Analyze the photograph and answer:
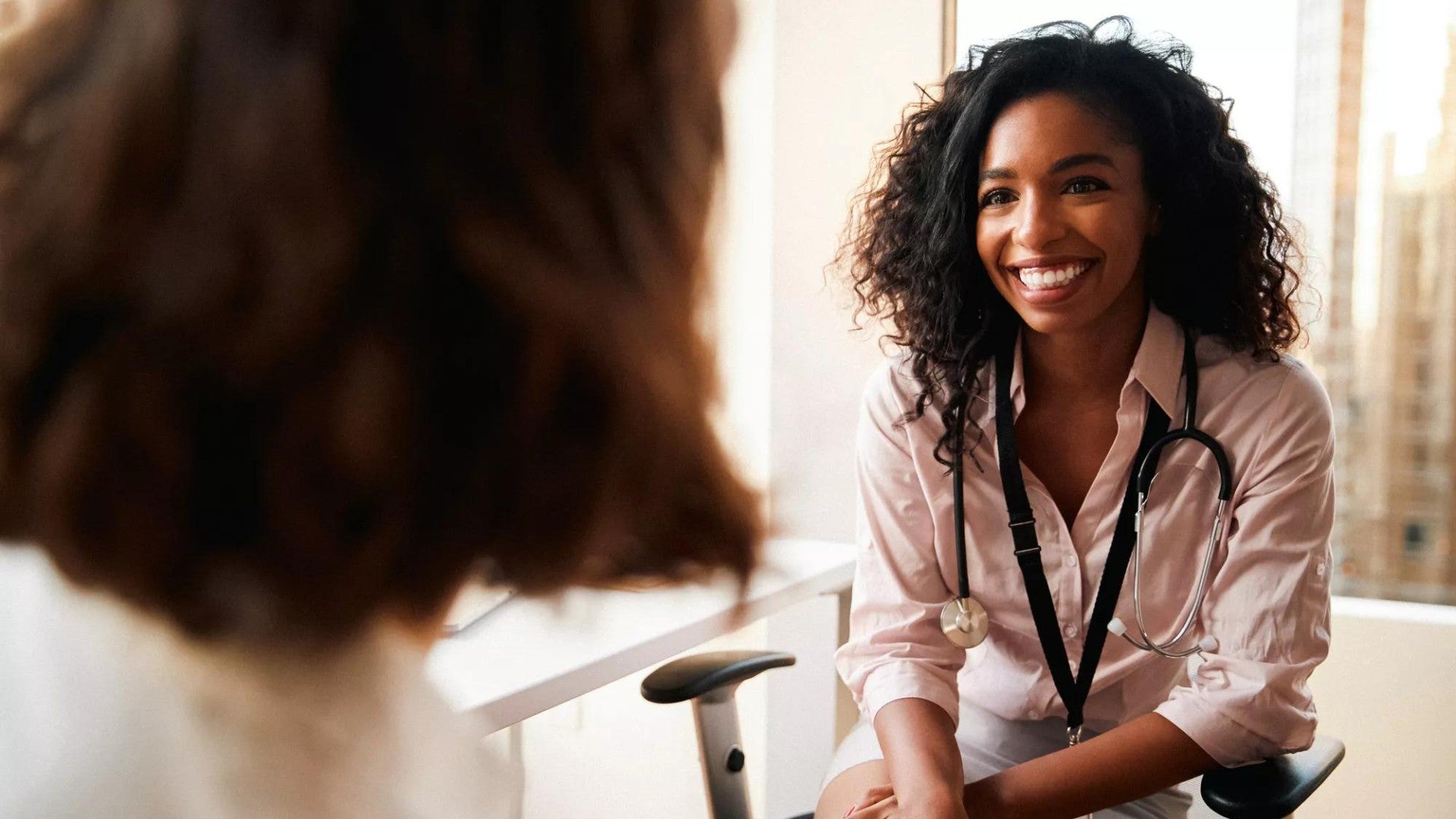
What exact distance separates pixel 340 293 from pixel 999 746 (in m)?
1.30

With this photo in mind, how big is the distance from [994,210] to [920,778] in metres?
0.72

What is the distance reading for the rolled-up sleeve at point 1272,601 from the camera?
1263 mm

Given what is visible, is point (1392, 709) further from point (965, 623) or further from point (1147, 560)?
point (965, 623)

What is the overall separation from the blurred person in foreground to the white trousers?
111cm

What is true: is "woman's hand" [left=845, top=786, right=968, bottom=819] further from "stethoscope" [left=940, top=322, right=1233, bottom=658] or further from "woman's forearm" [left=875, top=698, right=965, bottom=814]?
"stethoscope" [left=940, top=322, right=1233, bottom=658]

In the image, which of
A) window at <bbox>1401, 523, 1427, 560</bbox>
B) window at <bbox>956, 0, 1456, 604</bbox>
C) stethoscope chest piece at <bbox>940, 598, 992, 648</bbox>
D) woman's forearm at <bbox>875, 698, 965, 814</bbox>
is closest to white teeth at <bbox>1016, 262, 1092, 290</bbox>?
stethoscope chest piece at <bbox>940, 598, 992, 648</bbox>

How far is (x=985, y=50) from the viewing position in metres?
1.58

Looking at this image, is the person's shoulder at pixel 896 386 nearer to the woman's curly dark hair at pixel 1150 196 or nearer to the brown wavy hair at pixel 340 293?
the woman's curly dark hair at pixel 1150 196

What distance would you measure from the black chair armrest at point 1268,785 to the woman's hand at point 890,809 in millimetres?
260

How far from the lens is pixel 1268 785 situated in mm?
1118

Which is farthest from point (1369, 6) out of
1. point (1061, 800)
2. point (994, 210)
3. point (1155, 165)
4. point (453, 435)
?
point (453, 435)

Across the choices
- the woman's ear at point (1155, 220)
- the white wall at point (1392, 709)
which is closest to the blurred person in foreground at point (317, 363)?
the woman's ear at point (1155, 220)

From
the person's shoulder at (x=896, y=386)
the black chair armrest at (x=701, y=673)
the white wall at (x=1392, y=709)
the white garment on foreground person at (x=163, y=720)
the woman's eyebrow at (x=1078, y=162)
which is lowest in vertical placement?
the white wall at (x=1392, y=709)

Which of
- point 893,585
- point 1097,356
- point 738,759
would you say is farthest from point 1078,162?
point 738,759
